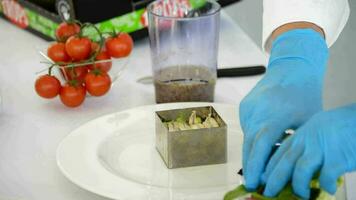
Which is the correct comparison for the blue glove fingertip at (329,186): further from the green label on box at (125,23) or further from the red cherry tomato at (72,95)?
the green label on box at (125,23)

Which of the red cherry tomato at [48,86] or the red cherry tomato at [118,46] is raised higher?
the red cherry tomato at [118,46]

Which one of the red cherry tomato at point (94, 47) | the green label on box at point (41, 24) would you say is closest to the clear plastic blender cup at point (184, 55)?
the red cherry tomato at point (94, 47)

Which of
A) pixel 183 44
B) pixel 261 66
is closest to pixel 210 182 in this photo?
pixel 183 44

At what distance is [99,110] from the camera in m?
1.37

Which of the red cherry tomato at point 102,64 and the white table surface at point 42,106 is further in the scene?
the red cherry tomato at point 102,64

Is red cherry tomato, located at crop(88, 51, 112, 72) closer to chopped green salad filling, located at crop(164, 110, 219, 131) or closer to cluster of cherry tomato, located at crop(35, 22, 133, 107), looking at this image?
cluster of cherry tomato, located at crop(35, 22, 133, 107)

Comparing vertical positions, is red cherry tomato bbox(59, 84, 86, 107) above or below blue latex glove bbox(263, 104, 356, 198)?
below

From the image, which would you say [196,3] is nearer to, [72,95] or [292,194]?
[72,95]

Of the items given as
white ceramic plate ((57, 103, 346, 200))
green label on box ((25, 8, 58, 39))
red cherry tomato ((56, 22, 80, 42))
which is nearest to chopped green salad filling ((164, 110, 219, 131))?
white ceramic plate ((57, 103, 346, 200))

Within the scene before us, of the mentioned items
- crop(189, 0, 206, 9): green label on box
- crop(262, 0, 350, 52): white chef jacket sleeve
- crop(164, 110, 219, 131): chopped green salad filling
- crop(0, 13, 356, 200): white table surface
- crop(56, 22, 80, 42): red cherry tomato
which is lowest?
crop(0, 13, 356, 200): white table surface

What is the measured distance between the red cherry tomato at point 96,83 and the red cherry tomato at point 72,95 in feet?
0.05

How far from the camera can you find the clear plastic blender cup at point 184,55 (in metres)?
1.33

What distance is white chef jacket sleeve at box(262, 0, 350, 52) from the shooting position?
1234 mm

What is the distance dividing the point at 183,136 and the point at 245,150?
174 millimetres
